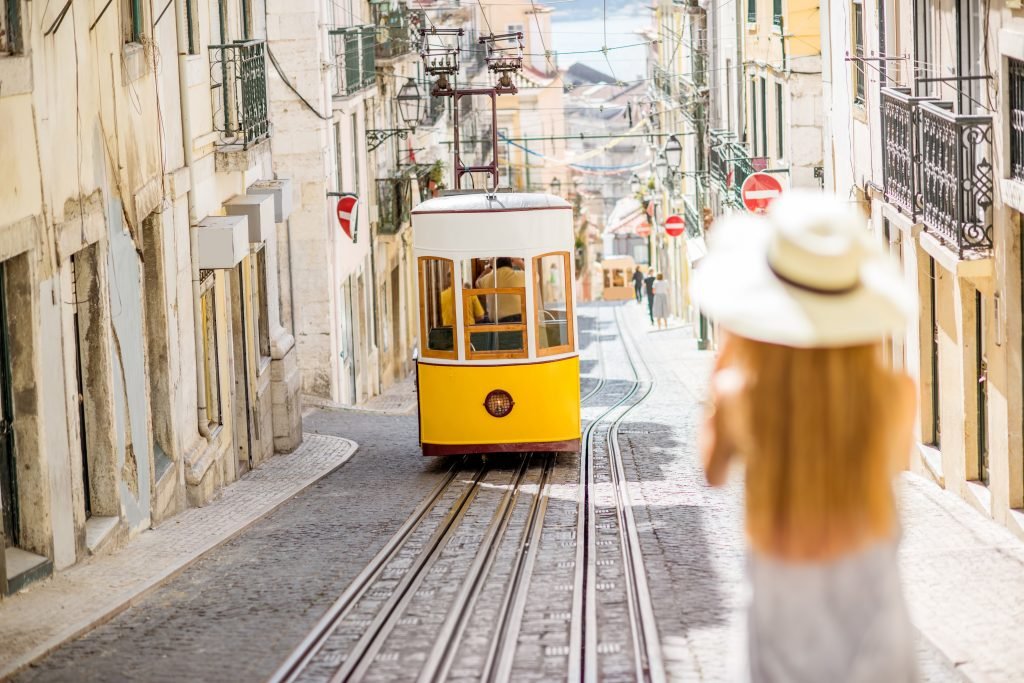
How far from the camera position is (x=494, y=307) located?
14922 millimetres

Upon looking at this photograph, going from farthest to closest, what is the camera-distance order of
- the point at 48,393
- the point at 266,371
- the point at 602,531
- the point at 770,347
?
the point at 266,371, the point at 602,531, the point at 48,393, the point at 770,347

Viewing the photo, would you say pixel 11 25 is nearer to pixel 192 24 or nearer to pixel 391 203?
pixel 192 24

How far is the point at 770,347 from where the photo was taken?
3523mm

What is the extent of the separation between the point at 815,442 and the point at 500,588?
6184 millimetres

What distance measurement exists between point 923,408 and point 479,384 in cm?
419

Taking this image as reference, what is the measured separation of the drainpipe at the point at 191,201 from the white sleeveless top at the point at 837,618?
10945 millimetres

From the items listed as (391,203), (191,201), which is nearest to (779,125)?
(391,203)

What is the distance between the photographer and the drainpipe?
13945 millimetres

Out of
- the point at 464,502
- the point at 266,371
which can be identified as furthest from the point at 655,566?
the point at 266,371

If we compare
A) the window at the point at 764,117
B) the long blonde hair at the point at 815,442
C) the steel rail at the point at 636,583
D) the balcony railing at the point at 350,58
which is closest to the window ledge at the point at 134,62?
the steel rail at the point at 636,583

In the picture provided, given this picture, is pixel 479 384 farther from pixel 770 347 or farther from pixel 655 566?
pixel 770 347

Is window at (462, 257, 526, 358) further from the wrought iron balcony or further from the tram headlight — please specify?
the wrought iron balcony

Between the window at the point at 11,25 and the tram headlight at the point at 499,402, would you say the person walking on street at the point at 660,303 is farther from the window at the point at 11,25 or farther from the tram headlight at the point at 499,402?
the window at the point at 11,25

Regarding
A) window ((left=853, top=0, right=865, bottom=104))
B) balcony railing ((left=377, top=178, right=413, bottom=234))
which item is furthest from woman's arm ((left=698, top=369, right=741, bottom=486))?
balcony railing ((left=377, top=178, right=413, bottom=234))
